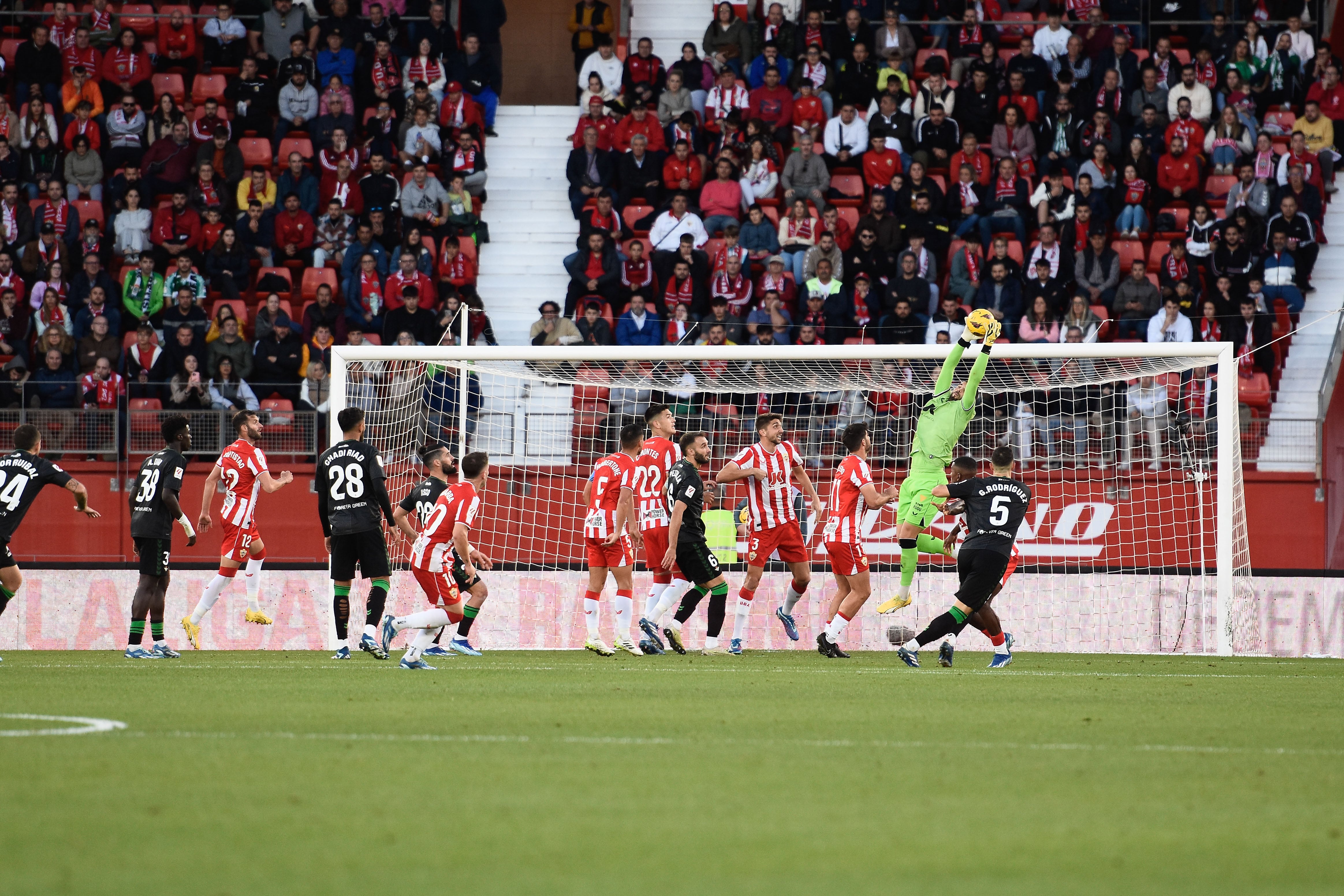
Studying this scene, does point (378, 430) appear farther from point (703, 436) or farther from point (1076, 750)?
point (1076, 750)

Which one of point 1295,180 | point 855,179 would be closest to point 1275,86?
point 1295,180

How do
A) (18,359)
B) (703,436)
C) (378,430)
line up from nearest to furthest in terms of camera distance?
(703,436) < (378,430) < (18,359)

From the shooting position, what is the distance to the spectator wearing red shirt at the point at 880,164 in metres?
21.8

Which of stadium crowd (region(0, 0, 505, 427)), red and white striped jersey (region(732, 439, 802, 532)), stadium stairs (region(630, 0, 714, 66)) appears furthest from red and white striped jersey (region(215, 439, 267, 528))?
stadium stairs (region(630, 0, 714, 66))

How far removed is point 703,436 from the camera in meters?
15.0

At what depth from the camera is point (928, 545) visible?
1468 cm

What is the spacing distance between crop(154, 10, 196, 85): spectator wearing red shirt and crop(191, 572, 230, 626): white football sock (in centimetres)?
1104

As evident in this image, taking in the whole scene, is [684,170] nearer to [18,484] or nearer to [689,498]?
[689,498]

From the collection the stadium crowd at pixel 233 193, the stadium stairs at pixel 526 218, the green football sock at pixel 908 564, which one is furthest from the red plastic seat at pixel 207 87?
the green football sock at pixel 908 564

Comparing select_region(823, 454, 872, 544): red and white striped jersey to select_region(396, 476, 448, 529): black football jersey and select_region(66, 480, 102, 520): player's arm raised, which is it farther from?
select_region(66, 480, 102, 520): player's arm raised

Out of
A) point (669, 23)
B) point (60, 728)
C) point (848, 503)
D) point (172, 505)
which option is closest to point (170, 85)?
point (669, 23)

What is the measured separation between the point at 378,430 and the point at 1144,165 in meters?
10.5

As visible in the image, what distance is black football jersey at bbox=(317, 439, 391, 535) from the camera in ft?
42.6

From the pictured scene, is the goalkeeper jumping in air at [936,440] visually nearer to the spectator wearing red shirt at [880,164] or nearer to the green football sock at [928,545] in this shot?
the green football sock at [928,545]
